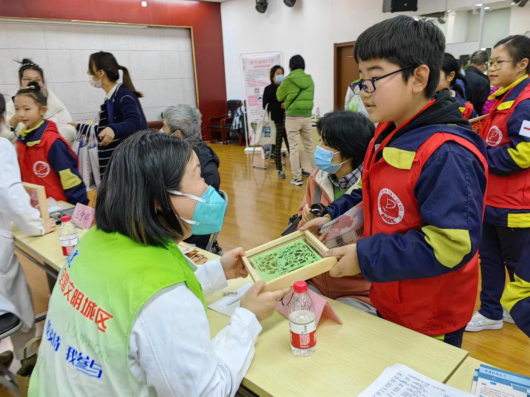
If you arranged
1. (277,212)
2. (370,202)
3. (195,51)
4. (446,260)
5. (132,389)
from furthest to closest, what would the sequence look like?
(195,51), (277,212), (370,202), (446,260), (132,389)

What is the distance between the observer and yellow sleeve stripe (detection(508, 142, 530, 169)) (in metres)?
1.94

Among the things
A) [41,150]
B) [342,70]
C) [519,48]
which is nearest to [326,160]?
[519,48]

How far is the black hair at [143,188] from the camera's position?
979mm

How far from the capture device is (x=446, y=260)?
3.37 ft

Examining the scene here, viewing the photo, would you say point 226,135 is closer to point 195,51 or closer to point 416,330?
point 195,51

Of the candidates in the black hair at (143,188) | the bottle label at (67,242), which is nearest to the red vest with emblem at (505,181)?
the black hair at (143,188)

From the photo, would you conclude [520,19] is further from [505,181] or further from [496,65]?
[505,181]

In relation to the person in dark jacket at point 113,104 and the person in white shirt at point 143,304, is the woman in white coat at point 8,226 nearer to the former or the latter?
the person in dark jacket at point 113,104

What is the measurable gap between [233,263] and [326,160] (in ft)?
2.60

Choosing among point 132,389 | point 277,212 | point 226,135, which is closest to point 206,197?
point 132,389

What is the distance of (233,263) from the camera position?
57.3 inches

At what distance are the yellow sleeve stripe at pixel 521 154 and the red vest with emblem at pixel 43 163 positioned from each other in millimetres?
2716

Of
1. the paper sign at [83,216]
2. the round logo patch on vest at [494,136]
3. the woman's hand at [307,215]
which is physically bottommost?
the paper sign at [83,216]

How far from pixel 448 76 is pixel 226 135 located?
7.58 meters
